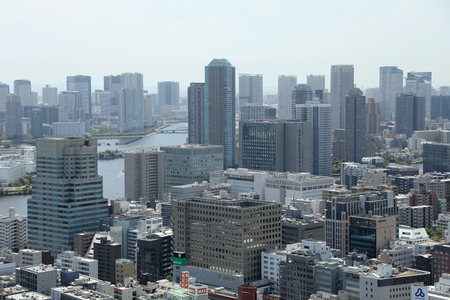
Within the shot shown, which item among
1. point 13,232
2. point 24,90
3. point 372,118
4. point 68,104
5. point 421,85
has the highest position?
point 421,85

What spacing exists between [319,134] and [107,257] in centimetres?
1815

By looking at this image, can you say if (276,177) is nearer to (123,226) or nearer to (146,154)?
(146,154)

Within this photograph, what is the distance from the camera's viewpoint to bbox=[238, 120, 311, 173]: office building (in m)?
26.3

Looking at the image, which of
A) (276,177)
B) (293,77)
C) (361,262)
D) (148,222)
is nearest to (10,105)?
(293,77)

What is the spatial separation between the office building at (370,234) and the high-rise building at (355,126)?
22034 millimetres

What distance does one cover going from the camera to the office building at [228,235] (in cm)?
1277

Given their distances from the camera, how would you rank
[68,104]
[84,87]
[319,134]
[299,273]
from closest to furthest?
[299,273], [319,134], [68,104], [84,87]

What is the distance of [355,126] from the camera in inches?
1426

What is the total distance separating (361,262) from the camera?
39.7ft

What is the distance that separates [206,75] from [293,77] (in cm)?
2088

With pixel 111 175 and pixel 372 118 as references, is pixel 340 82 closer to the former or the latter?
pixel 372 118

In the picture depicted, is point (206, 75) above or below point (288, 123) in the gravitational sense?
above

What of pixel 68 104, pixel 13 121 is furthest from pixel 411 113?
pixel 68 104

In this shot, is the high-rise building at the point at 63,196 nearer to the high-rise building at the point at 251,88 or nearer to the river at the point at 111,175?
the river at the point at 111,175
